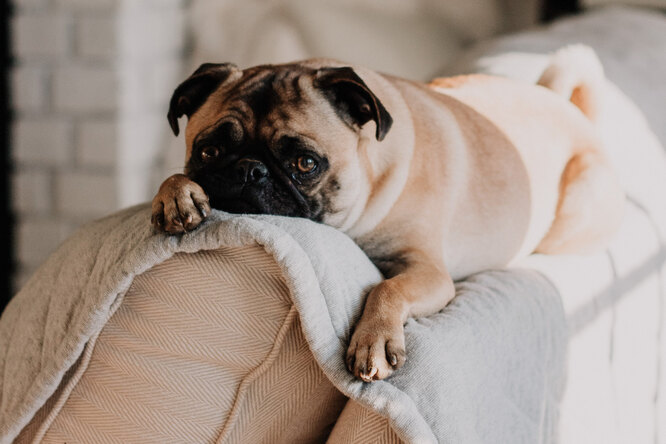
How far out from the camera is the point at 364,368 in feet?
3.26

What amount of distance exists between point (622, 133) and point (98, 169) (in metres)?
2.02

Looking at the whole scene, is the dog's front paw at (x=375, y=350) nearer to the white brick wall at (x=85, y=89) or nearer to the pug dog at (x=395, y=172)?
the pug dog at (x=395, y=172)

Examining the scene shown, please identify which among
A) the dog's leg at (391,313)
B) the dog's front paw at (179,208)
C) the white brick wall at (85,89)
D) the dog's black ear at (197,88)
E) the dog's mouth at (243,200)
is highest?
the dog's black ear at (197,88)

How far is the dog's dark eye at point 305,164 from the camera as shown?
4.29ft

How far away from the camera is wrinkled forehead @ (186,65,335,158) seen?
4.32 ft

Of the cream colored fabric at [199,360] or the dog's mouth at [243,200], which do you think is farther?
the dog's mouth at [243,200]

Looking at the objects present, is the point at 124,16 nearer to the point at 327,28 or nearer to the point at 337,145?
the point at 327,28

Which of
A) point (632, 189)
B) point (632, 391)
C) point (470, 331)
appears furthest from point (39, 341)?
point (632, 189)

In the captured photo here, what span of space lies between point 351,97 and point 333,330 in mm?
514

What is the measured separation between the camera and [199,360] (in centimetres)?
105

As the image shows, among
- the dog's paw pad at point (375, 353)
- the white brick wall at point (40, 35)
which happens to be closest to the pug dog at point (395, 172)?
the dog's paw pad at point (375, 353)

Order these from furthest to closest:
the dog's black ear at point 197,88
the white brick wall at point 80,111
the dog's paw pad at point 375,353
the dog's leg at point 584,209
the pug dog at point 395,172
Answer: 1. the white brick wall at point 80,111
2. the dog's leg at point 584,209
3. the dog's black ear at point 197,88
4. the pug dog at point 395,172
5. the dog's paw pad at point 375,353

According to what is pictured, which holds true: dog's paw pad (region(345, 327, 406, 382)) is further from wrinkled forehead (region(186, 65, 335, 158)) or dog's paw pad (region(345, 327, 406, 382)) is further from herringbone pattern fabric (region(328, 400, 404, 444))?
wrinkled forehead (region(186, 65, 335, 158))

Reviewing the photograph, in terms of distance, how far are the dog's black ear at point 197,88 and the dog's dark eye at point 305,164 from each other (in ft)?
0.89
